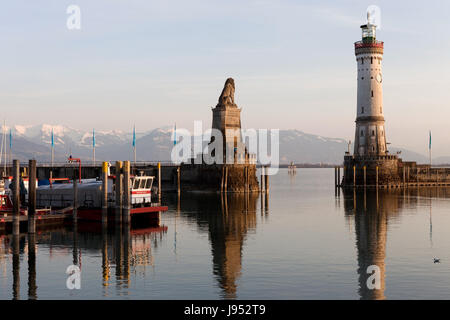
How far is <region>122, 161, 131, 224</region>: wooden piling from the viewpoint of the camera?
53.2m

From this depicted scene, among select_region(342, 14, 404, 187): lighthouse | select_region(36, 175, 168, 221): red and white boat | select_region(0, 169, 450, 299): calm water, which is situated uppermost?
select_region(342, 14, 404, 187): lighthouse

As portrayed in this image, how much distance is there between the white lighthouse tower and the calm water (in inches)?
2631

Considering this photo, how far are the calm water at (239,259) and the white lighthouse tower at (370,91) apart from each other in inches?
2631

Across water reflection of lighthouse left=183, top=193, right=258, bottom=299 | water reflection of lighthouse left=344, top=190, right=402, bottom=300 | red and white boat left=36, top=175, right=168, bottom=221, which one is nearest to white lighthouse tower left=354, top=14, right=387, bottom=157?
water reflection of lighthouse left=344, top=190, right=402, bottom=300

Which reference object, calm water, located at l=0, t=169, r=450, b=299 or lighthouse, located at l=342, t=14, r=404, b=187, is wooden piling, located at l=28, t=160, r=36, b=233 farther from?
lighthouse, located at l=342, t=14, r=404, b=187

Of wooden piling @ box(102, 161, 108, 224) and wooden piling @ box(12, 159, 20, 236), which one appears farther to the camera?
wooden piling @ box(102, 161, 108, 224)

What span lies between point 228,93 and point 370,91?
34.4 meters

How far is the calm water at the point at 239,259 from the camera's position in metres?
32.5

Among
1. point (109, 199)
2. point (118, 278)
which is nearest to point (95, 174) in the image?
point (109, 199)

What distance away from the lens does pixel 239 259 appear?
42375 mm
